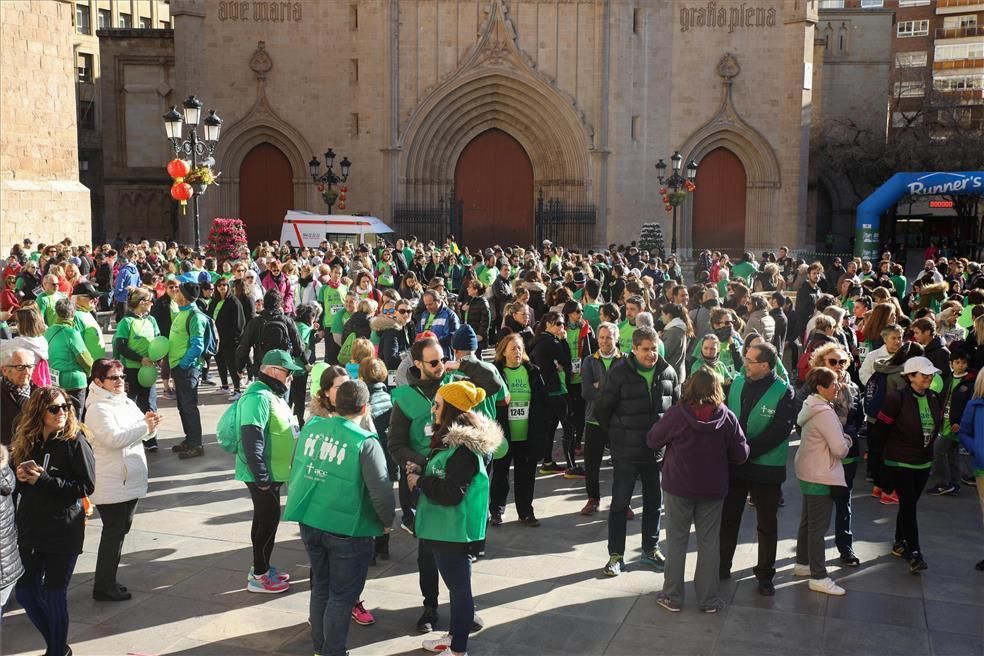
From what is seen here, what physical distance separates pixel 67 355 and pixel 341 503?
465 centimetres

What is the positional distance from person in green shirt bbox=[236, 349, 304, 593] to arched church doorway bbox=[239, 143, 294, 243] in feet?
85.6

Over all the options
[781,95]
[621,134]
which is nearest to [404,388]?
[621,134]

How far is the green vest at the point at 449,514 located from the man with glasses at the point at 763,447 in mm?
2105

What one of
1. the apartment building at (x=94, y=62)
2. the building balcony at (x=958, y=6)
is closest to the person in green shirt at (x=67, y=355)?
the apartment building at (x=94, y=62)

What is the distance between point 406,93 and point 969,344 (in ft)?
75.3

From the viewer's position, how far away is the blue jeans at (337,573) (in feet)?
17.4

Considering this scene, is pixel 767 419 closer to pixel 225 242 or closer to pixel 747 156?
pixel 225 242

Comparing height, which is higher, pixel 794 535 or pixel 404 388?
pixel 404 388

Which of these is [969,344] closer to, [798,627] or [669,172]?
[798,627]

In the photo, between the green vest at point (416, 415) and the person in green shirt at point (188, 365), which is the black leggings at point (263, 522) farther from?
the person in green shirt at point (188, 365)

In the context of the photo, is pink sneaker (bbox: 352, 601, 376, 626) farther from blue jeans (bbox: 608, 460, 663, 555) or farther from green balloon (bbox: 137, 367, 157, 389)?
green balloon (bbox: 137, 367, 157, 389)

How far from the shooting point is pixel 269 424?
6.41 meters

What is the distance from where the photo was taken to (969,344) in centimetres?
974

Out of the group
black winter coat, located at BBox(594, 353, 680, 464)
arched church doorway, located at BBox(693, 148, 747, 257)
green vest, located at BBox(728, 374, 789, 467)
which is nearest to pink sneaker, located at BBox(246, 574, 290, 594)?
black winter coat, located at BBox(594, 353, 680, 464)
